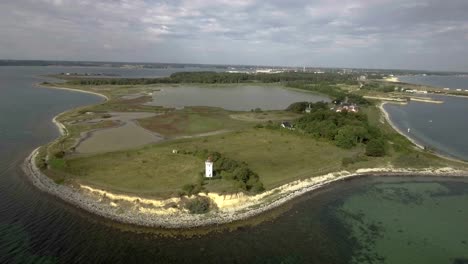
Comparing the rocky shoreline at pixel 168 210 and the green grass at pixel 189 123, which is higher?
the green grass at pixel 189 123

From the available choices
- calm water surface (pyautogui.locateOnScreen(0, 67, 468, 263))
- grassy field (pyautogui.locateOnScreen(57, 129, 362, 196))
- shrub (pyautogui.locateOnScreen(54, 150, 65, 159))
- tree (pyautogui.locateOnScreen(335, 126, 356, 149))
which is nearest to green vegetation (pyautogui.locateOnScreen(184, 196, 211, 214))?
grassy field (pyautogui.locateOnScreen(57, 129, 362, 196))

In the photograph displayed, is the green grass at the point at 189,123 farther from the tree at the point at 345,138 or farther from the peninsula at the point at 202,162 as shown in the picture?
A: the tree at the point at 345,138

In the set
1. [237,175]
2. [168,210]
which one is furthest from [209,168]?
[168,210]

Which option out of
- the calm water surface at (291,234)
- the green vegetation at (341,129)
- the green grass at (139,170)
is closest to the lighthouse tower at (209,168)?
the green grass at (139,170)

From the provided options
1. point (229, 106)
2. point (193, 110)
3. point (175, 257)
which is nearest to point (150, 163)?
point (175, 257)

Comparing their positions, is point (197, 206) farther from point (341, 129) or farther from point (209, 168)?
point (341, 129)

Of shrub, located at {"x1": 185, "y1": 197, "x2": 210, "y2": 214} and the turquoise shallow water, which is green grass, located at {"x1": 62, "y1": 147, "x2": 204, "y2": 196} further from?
the turquoise shallow water
